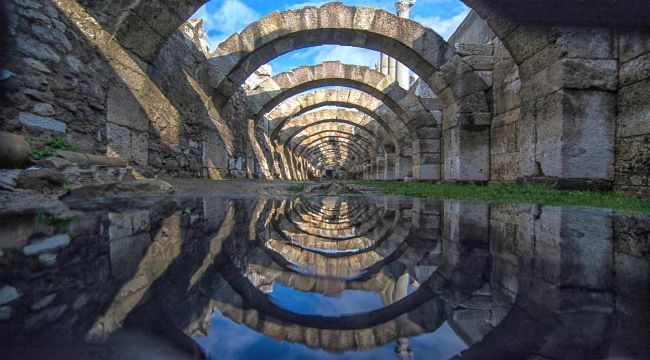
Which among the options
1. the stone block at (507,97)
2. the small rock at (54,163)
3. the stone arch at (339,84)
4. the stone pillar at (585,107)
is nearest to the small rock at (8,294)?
the small rock at (54,163)

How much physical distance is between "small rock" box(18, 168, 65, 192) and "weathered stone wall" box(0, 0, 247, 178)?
95 centimetres

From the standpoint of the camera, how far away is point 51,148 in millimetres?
3631

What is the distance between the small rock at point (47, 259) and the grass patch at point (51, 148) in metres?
2.99

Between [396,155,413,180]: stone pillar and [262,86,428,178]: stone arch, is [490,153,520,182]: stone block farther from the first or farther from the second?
[396,155,413,180]: stone pillar

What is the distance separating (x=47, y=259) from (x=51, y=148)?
3439 mm

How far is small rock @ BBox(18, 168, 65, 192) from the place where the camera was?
8.89 ft

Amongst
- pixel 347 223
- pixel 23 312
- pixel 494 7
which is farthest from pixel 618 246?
pixel 494 7

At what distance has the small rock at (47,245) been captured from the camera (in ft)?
3.55

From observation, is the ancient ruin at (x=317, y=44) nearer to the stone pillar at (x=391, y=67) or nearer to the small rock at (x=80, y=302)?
the small rock at (x=80, y=302)

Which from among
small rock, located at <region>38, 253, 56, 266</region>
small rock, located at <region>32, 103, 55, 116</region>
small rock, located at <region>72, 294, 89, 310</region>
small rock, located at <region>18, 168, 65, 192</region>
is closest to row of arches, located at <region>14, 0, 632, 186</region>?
small rock, located at <region>32, 103, 55, 116</region>

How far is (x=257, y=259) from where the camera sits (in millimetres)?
1212

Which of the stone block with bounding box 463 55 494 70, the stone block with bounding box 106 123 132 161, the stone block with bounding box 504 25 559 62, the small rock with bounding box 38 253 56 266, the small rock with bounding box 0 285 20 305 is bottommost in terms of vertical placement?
the small rock with bounding box 0 285 20 305

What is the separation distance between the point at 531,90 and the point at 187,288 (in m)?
5.69

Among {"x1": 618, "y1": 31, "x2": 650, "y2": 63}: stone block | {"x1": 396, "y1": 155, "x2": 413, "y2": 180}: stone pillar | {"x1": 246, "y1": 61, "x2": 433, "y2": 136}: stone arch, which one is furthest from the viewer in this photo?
{"x1": 396, "y1": 155, "x2": 413, "y2": 180}: stone pillar
